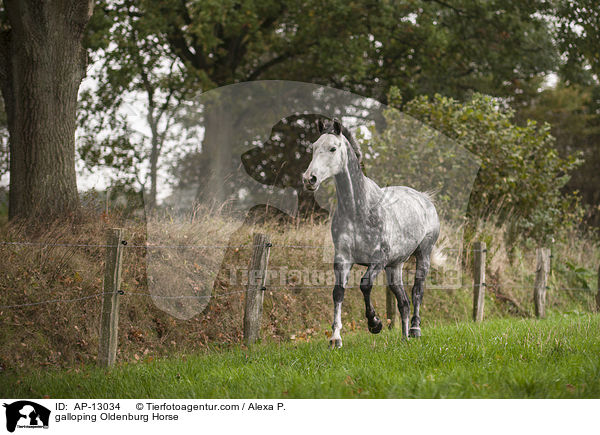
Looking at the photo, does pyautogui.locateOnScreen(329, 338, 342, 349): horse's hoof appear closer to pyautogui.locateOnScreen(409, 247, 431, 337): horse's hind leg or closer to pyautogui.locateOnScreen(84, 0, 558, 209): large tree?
pyautogui.locateOnScreen(409, 247, 431, 337): horse's hind leg

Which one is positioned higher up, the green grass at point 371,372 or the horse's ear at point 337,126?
the horse's ear at point 337,126

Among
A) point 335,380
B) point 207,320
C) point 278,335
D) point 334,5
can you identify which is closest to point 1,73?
point 207,320

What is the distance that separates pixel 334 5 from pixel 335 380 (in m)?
12.9

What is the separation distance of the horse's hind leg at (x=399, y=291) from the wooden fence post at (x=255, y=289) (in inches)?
69.8

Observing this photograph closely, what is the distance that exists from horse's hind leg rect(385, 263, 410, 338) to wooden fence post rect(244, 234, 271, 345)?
1772mm

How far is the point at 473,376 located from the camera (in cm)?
426

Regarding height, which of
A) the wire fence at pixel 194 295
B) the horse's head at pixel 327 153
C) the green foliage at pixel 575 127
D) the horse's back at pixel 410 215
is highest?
the green foliage at pixel 575 127

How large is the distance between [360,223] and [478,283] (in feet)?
17.4

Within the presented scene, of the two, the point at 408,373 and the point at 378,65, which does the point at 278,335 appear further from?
the point at 378,65

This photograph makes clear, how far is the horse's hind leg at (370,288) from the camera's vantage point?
5.42m
